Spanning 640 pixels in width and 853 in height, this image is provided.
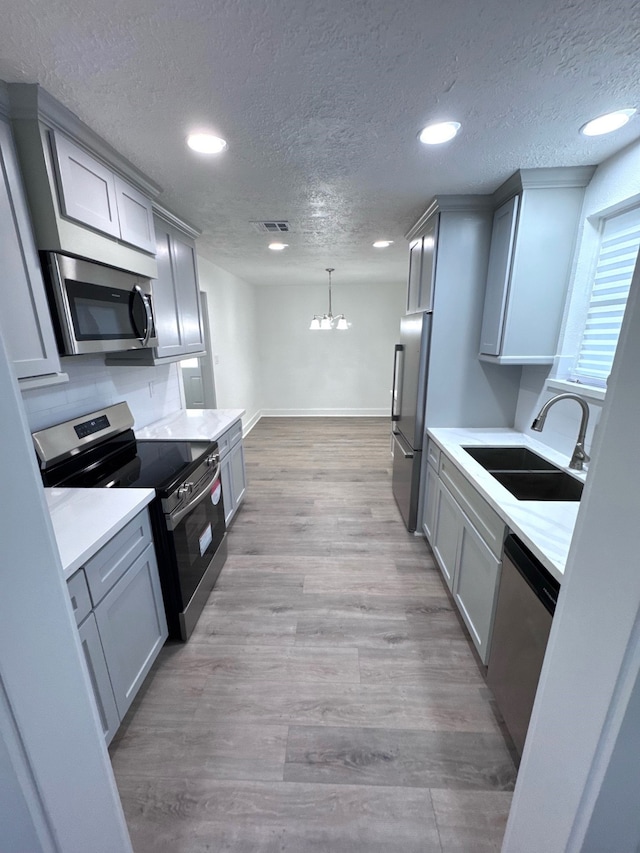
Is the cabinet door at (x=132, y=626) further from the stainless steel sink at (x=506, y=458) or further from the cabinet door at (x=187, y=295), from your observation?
the stainless steel sink at (x=506, y=458)

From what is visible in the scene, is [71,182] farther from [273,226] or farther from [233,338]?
[233,338]

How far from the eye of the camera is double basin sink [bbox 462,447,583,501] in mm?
1731

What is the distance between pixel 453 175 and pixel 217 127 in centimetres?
125

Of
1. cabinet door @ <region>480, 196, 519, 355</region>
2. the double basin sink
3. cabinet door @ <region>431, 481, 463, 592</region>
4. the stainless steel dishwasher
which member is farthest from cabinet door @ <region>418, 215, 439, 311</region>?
the stainless steel dishwasher

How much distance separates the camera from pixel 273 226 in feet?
8.77

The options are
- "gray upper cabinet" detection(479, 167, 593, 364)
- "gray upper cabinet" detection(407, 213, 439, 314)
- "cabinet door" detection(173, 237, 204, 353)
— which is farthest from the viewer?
"cabinet door" detection(173, 237, 204, 353)

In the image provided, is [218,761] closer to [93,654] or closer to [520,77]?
[93,654]

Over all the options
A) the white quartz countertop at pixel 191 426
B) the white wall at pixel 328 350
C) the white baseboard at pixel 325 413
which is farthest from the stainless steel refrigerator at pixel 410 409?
the white baseboard at pixel 325 413

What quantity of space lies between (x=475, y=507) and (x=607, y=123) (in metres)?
1.74

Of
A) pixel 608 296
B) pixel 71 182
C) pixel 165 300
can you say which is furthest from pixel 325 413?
→ pixel 71 182

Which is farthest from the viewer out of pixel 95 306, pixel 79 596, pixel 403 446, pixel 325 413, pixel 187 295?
pixel 325 413

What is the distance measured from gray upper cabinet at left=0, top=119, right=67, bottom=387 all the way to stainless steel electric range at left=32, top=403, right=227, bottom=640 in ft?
1.48

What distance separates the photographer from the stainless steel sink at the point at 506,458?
6.64 ft

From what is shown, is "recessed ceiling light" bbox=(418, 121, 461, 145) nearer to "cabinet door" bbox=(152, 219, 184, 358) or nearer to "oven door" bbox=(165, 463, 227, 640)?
"cabinet door" bbox=(152, 219, 184, 358)
